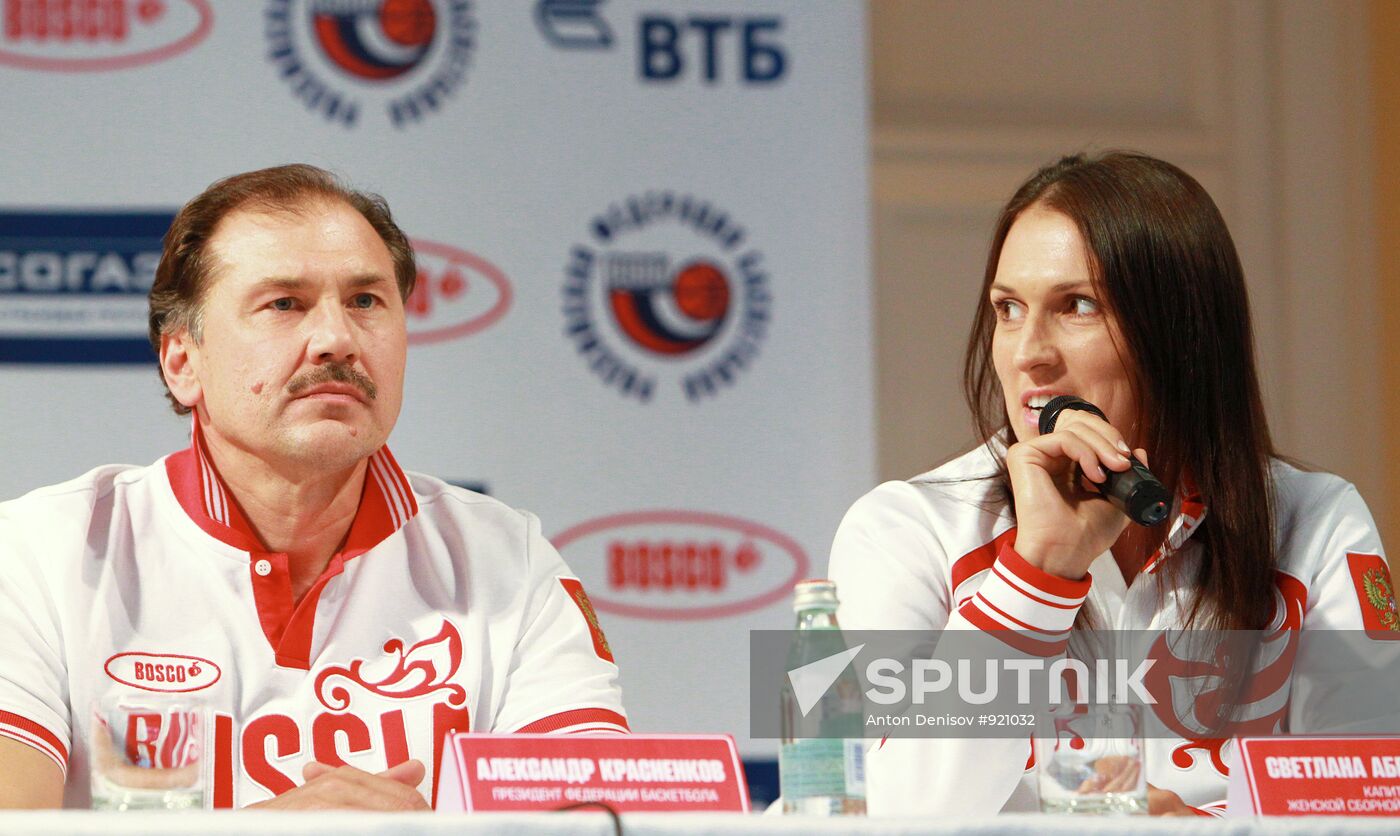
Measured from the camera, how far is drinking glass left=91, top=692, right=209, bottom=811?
141 cm

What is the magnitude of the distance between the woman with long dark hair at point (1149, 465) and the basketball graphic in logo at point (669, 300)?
3.41 ft

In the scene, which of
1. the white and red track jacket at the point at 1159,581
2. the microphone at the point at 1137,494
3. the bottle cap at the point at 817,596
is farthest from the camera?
the white and red track jacket at the point at 1159,581

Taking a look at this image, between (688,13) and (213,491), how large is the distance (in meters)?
1.48

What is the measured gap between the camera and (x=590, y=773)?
136cm

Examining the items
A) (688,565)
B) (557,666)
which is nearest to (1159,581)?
(557,666)

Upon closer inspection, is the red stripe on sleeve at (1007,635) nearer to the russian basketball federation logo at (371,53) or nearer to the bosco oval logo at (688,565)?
the bosco oval logo at (688,565)

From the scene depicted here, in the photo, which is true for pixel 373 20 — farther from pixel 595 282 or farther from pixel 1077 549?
pixel 1077 549

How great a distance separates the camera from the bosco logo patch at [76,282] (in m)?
2.93

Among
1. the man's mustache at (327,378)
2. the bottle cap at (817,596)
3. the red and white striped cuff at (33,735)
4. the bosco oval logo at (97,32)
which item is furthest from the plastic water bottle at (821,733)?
the bosco oval logo at (97,32)

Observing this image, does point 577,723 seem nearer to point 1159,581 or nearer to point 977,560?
point 977,560

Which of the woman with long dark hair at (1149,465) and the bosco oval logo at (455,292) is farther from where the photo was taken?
the bosco oval logo at (455,292)

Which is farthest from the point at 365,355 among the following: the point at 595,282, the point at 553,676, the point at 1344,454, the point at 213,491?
the point at 1344,454

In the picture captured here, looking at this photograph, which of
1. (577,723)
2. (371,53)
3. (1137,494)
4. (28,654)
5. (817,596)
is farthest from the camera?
(371,53)

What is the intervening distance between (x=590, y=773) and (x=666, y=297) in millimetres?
1878
